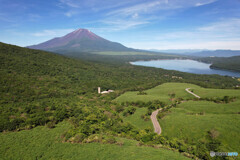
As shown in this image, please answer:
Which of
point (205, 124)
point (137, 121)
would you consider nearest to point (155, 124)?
point (137, 121)

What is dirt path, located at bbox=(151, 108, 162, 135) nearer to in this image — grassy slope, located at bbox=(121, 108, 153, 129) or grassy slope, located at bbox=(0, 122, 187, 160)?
grassy slope, located at bbox=(121, 108, 153, 129)

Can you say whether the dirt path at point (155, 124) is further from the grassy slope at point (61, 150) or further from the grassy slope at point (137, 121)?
the grassy slope at point (61, 150)

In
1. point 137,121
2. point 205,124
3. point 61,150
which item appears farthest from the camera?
point 137,121

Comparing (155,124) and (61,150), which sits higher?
(61,150)

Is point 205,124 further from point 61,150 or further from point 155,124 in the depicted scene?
point 61,150

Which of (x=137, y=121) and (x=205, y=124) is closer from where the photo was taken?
(x=205, y=124)

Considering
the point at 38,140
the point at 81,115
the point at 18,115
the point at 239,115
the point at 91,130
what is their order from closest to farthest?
the point at 38,140
the point at 91,130
the point at 239,115
the point at 18,115
the point at 81,115

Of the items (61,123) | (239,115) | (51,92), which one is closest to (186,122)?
(239,115)

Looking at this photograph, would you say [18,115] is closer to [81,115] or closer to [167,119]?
[81,115]

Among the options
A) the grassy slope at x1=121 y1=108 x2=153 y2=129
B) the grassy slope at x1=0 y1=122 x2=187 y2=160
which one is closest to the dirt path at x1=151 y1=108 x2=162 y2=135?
the grassy slope at x1=121 y1=108 x2=153 y2=129
